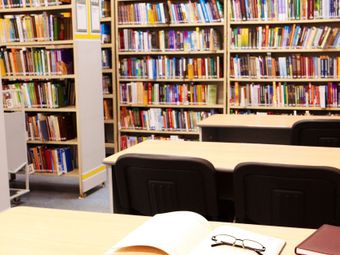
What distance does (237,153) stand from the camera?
2.43 metres

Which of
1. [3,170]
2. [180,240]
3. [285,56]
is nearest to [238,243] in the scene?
[180,240]

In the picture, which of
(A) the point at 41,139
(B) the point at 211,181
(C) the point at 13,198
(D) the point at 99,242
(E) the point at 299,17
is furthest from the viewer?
(E) the point at 299,17

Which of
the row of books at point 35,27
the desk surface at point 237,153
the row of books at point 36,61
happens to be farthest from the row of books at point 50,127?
the desk surface at point 237,153

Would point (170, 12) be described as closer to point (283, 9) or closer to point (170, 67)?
point (170, 67)

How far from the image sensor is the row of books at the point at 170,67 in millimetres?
5285

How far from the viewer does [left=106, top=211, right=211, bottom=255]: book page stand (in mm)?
1004

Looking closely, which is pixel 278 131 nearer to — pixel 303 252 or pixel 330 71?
pixel 330 71

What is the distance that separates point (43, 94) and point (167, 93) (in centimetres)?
153

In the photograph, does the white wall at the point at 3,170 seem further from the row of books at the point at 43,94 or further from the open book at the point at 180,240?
the open book at the point at 180,240

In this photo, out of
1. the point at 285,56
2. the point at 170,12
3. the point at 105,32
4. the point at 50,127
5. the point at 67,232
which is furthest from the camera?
the point at 105,32

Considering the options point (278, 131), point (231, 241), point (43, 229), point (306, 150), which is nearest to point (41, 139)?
point (278, 131)

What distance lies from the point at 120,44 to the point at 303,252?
488 centimetres

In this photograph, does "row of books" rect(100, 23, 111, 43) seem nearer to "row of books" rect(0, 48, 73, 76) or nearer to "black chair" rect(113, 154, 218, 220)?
"row of books" rect(0, 48, 73, 76)

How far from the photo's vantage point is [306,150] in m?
2.47
